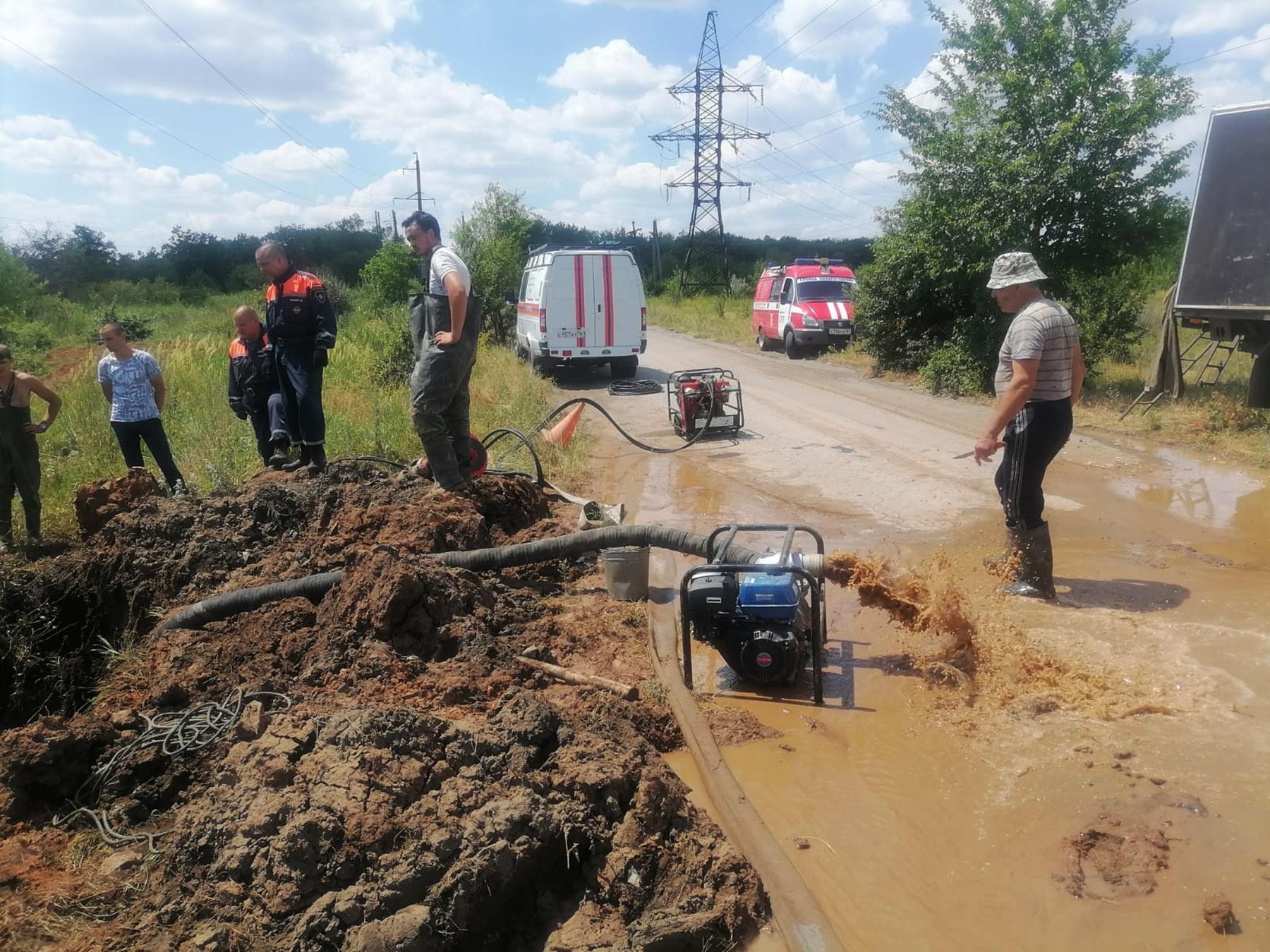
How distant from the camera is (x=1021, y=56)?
1357 cm

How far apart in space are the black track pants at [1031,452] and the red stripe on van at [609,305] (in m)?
12.5

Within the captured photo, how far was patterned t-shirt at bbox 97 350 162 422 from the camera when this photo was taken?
8.15 meters

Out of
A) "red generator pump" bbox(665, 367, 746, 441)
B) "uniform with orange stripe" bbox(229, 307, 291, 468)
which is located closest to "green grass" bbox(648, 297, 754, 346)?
"red generator pump" bbox(665, 367, 746, 441)

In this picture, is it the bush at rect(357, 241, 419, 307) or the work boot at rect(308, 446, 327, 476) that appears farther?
the bush at rect(357, 241, 419, 307)

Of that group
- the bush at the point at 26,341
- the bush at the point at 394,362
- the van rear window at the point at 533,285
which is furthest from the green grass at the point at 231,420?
the bush at the point at 26,341

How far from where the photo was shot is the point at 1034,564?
573 centimetres

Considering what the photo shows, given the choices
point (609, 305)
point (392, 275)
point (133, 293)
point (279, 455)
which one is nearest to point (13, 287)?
point (392, 275)

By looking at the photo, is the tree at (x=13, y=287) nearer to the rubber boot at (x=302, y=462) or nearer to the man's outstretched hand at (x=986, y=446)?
the rubber boot at (x=302, y=462)

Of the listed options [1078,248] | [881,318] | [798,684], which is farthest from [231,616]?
[881,318]

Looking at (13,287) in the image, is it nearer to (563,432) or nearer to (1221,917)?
(563,432)

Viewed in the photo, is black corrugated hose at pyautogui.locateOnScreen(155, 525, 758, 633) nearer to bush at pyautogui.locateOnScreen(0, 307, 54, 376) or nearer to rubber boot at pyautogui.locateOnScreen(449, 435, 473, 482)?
rubber boot at pyautogui.locateOnScreen(449, 435, 473, 482)

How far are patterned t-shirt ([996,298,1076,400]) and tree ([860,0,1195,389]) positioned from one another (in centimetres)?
896

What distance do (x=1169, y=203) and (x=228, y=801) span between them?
14711 mm

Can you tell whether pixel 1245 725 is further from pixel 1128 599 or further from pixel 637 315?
pixel 637 315
